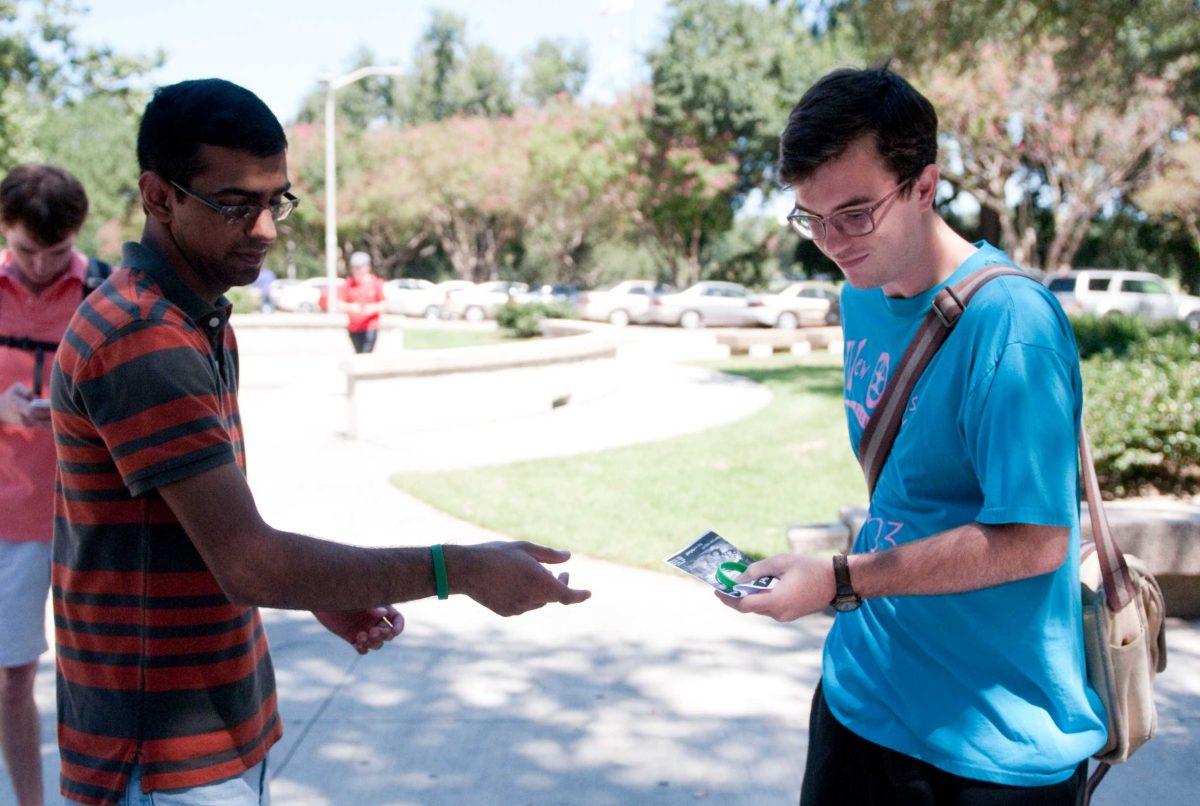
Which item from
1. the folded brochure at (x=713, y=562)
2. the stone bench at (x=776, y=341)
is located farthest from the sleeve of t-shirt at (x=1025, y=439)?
the stone bench at (x=776, y=341)

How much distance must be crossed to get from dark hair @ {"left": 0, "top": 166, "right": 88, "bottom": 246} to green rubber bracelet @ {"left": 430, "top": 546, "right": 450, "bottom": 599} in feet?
6.92

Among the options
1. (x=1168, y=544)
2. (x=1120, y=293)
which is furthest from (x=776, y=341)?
(x=1168, y=544)

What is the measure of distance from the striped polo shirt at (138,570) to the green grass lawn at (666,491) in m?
4.97

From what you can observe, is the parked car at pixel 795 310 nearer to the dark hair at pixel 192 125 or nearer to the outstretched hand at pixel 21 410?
the outstretched hand at pixel 21 410

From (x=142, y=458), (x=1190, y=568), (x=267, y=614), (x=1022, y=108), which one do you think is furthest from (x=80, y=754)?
(x=1022, y=108)

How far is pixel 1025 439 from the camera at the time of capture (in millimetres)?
1811

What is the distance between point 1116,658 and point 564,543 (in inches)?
206

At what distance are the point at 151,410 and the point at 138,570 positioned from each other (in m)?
0.28

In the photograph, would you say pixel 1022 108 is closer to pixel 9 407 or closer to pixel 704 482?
pixel 704 482

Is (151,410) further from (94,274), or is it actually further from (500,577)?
(94,274)

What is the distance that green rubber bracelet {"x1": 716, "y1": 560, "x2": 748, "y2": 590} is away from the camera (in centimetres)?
197

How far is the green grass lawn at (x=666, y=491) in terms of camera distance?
7.36m

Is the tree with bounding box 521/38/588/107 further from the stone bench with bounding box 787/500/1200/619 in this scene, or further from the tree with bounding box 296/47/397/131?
the stone bench with bounding box 787/500/1200/619

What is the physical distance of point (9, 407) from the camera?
3.21 m
